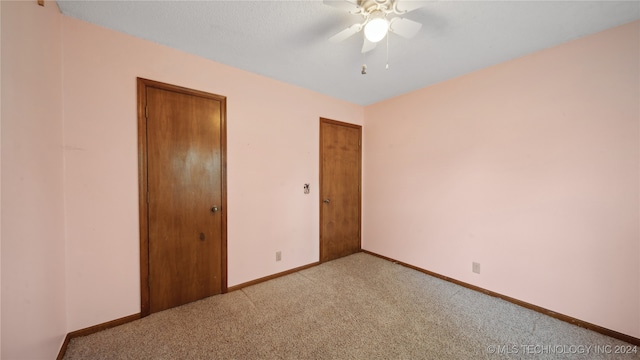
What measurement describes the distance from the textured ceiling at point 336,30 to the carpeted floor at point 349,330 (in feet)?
7.99

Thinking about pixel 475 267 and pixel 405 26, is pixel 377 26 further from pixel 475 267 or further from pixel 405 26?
pixel 475 267

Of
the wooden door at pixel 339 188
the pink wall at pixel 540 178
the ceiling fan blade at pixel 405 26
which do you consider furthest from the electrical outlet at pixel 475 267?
the ceiling fan blade at pixel 405 26

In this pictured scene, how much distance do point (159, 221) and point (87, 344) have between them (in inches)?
38.0

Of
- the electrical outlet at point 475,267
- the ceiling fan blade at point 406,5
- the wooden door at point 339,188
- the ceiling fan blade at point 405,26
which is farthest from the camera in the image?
the wooden door at point 339,188

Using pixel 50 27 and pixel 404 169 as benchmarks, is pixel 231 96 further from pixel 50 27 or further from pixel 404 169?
pixel 404 169

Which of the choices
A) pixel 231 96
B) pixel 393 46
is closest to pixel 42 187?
pixel 231 96

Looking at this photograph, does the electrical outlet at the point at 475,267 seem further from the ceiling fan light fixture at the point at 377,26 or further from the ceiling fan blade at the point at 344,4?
the ceiling fan blade at the point at 344,4

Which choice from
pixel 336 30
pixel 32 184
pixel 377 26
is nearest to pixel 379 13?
pixel 377 26

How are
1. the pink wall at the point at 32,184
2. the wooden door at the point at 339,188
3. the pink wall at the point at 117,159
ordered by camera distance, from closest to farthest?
the pink wall at the point at 32,184, the pink wall at the point at 117,159, the wooden door at the point at 339,188

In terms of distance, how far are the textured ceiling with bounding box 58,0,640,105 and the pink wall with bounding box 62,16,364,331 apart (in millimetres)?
166

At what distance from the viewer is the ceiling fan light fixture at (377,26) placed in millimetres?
1421

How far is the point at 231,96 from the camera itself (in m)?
2.45

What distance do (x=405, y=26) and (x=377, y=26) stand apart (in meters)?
0.23

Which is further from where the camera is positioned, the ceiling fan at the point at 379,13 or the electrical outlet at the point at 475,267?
the electrical outlet at the point at 475,267
